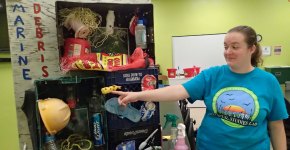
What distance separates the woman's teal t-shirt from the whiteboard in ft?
12.3

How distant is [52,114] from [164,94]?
1.89 ft

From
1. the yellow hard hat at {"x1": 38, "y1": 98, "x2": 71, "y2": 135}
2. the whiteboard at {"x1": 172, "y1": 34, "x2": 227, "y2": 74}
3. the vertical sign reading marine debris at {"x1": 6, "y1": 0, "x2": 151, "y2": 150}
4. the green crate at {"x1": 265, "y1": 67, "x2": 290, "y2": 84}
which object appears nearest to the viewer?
the yellow hard hat at {"x1": 38, "y1": 98, "x2": 71, "y2": 135}

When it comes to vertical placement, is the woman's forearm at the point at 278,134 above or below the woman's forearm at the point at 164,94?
below

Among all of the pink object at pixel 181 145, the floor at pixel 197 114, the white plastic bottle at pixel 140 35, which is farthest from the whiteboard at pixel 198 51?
the pink object at pixel 181 145

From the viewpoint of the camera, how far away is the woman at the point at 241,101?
3.10ft

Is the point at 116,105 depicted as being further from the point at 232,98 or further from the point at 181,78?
the point at 181,78

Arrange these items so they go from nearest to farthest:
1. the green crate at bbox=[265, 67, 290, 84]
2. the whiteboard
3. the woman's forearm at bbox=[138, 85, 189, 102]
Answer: the woman's forearm at bbox=[138, 85, 189, 102] < the green crate at bbox=[265, 67, 290, 84] < the whiteboard

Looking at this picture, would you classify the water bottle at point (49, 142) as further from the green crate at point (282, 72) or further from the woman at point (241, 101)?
the green crate at point (282, 72)

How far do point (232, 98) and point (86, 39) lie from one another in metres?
0.92

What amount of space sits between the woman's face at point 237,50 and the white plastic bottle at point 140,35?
18.8 inches

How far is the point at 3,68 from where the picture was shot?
1854mm

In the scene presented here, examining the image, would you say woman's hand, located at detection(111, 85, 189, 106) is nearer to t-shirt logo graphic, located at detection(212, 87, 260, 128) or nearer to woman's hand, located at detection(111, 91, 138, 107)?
woman's hand, located at detection(111, 91, 138, 107)

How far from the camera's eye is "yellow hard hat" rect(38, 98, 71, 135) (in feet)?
2.94

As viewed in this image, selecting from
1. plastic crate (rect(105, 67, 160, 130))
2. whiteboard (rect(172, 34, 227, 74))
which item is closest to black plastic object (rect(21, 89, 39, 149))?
plastic crate (rect(105, 67, 160, 130))
